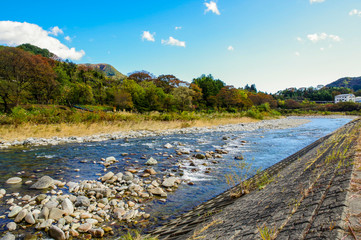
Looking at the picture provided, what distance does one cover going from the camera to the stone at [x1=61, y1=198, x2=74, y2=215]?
155 inches

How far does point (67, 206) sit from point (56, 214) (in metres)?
0.25

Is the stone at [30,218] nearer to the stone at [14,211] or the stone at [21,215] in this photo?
the stone at [21,215]

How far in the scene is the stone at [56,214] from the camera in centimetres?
374

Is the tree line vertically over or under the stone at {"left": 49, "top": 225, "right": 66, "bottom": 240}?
over

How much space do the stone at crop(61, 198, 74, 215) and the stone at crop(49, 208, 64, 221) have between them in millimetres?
91

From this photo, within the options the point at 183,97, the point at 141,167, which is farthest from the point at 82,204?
the point at 183,97

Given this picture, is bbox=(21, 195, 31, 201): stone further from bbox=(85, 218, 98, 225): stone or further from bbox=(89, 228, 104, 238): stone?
bbox=(89, 228, 104, 238): stone

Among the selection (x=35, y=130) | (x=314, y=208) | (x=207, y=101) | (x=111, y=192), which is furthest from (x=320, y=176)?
(x=207, y=101)

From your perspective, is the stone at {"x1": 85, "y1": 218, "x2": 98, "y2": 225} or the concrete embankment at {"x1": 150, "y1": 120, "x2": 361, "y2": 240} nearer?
the concrete embankment at {"x1": 150, "y1": 120, "x2": 361, "y2": 240}

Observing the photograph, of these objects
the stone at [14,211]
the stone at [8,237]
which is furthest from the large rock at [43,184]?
the stone at [8,237]

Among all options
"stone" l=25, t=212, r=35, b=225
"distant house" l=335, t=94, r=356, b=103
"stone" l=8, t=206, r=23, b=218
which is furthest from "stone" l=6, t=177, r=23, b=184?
"distant house" l=335, t=94, r=356, b=103

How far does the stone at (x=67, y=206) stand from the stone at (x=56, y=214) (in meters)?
0.09

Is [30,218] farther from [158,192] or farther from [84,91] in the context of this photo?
[84,91]

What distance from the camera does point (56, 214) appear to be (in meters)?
3.79
